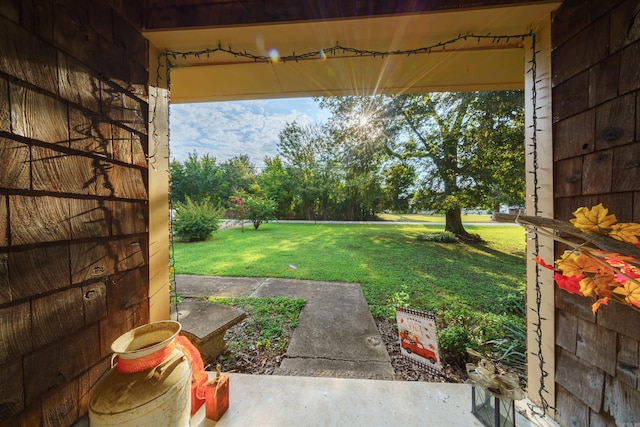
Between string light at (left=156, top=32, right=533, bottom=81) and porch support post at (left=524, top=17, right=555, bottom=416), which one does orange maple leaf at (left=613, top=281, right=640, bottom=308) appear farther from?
string light at (left=156, top=32, right=533, bottom=81)

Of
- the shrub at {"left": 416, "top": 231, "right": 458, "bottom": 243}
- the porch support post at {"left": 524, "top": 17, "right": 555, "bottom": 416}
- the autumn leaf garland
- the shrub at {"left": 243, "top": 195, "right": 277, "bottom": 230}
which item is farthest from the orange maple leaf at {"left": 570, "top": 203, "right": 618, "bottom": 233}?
the shrub at {"left": 243, "top": 195, "right": 277, "bottom": 230}

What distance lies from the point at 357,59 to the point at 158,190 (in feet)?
4.47

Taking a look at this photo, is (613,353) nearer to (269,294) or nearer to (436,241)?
(269,294)

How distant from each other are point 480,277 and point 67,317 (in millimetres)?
4399

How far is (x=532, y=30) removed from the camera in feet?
3.58

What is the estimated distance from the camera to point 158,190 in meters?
1.21

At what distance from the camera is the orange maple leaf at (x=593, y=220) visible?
0.65 meters

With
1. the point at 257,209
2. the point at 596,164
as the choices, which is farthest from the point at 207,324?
the point at 257,209

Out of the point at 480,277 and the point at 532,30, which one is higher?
the point at 532,30

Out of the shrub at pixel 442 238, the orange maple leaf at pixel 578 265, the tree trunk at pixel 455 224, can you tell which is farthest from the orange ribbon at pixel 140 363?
the tree trunk at pixel 455 224

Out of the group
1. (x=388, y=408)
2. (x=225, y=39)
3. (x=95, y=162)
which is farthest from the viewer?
(x=225, y=39)

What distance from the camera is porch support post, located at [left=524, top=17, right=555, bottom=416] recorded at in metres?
1.02

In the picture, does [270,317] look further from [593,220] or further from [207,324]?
[593,220]

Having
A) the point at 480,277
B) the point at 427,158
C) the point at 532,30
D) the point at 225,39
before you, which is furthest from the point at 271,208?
the point at 532,30
